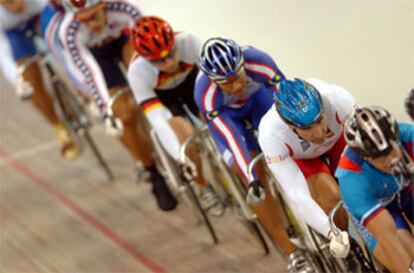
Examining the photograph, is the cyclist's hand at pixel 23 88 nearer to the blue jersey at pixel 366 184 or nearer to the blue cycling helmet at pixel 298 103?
the blue cycling helmet at pixel 298 103

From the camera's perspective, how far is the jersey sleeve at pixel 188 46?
5.72 m

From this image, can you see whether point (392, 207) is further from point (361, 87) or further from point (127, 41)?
point (127, 41)

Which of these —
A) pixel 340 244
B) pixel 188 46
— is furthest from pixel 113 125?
pixel 340 244

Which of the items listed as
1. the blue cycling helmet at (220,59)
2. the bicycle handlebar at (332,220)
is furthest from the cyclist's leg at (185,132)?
the bicycle handlebar at (332,220)

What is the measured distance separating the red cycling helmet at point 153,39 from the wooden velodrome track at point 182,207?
31.0 inches

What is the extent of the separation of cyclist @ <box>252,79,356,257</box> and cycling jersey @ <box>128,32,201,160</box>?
4.10 ft

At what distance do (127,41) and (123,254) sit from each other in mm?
1473

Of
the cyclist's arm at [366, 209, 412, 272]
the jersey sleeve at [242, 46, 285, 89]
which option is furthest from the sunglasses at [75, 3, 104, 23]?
the cyclist's arm at [366, 209, 412, 272]

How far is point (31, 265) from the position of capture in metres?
6.91

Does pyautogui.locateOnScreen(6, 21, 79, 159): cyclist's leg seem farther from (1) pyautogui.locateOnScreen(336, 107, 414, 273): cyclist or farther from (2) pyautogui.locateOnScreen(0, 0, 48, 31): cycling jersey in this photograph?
(1) pyautogui.locateOnScreen(336, 107, 414, 273): cyclist

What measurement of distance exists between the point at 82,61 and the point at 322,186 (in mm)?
2596

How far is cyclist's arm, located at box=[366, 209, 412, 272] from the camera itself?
3690 mm

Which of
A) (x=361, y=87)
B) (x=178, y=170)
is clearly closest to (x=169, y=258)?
(x=178, y=170)

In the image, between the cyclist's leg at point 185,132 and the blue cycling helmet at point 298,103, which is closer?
the blue cycling helmet at point 298,103
